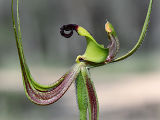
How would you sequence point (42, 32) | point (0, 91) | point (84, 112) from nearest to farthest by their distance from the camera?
point (84, 112) < point (0, 91) < point (42, 32)

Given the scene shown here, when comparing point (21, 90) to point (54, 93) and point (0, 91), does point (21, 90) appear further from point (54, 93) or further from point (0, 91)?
point (54, 93)

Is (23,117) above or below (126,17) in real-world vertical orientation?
below

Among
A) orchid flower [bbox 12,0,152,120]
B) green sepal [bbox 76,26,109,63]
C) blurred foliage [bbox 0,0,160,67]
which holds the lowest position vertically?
orchid flower [bbox 12,0,152,120]

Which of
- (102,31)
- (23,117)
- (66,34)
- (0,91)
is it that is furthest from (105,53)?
(102,31)

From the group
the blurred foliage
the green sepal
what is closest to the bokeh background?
the blurred foliage

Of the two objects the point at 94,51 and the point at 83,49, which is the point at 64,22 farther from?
the point at 94,51

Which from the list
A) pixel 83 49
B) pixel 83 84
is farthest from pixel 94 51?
pixel 83 49

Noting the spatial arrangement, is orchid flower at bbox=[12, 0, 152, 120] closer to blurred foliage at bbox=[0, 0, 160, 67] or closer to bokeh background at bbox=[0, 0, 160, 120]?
bokeh background at bbox=[0, 0, 160, 120]

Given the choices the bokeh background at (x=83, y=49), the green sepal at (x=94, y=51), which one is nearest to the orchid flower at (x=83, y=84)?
the green sepal at (x=94, y=51)
